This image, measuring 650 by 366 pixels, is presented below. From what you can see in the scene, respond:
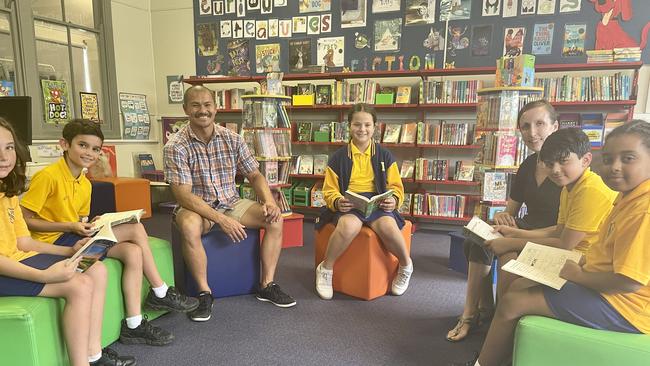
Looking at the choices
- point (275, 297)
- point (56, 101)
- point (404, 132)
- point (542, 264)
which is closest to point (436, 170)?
point (404, 132)

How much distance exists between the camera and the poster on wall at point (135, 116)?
17.7ft

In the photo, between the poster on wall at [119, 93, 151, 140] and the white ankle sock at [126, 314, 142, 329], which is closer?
the white ankle sock at [126, 314, 142, 329]

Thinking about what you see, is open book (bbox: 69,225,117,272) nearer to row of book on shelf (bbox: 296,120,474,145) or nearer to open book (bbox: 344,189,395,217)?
open book (bbox: 344,189,395,217)

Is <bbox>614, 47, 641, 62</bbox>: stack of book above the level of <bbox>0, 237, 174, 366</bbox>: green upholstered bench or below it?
above

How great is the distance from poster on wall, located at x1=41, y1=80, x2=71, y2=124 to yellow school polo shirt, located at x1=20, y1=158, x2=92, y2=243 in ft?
10.9

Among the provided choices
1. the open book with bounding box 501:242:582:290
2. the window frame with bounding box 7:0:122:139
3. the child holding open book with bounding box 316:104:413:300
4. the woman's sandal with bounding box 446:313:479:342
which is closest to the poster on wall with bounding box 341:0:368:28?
the child holding open book with bounding box 316:104:413:300

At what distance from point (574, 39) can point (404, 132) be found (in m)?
1.87

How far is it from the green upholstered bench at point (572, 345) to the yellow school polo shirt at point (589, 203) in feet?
1.40

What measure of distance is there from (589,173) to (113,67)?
18.4 ft

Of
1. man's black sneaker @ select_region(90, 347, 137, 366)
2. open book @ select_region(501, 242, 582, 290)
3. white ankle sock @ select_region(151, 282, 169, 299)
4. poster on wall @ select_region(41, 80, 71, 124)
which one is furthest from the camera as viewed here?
poster on wall @ select_region(41, 80, 71, 124)

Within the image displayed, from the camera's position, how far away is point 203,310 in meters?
2.25

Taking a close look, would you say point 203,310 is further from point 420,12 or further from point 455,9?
point 455,9

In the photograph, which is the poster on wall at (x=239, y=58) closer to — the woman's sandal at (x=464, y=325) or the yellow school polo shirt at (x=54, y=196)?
the yellow school polo shirt at (x=54, y=196)

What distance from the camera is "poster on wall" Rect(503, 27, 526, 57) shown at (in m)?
4.03
